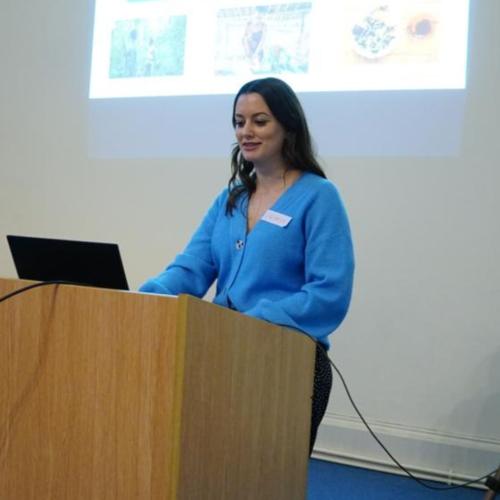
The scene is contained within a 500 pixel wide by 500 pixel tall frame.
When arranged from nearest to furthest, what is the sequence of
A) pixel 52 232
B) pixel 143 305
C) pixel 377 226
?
pixel 143 305 < pixel 377 226 < pixel 52 232

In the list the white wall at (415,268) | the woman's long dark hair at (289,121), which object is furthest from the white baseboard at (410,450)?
the woman's long dark hair at (289,121)

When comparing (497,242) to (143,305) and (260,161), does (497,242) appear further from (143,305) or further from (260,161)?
(143,305)

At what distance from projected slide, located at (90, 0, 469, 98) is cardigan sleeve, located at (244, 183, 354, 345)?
4.24ft

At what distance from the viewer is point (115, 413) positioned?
3.40 ft

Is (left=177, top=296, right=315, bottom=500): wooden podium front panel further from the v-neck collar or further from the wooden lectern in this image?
the v-neck collar

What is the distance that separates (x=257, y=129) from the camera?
1635 millimetres

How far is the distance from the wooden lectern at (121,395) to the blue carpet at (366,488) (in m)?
1.34

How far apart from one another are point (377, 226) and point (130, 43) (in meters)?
1.44

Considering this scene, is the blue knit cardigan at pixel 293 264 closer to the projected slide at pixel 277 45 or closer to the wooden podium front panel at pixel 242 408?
the wooden podium front panel at pixel 242 408

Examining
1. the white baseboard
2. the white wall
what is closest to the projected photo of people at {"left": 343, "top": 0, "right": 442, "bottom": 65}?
the white wall

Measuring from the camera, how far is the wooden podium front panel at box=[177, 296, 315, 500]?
1030mm

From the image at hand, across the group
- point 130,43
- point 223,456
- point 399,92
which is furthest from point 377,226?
point 223,456

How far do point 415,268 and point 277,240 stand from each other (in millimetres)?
1310

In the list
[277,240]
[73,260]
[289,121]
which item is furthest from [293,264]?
[73,260]
